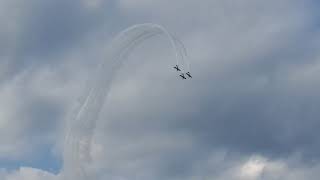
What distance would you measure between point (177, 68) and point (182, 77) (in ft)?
41.0

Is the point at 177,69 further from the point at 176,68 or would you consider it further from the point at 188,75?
the point at 188,75

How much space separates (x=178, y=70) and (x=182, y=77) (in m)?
10.4

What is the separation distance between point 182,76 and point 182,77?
1572mm

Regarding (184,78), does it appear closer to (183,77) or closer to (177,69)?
(183,77)

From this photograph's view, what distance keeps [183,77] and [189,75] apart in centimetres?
568

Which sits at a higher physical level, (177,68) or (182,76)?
(177,68)

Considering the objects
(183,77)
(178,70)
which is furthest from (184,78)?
(178,70)

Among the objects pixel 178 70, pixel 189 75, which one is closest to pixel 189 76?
pixel 189 75

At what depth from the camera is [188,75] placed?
156500 mm

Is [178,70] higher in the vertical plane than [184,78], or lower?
higher

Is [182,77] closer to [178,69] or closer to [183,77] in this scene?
[183,77]

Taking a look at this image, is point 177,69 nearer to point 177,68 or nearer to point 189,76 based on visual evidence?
point 177,68

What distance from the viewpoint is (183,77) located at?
155750 millimetres

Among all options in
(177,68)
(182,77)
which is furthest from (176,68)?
(182,77)
